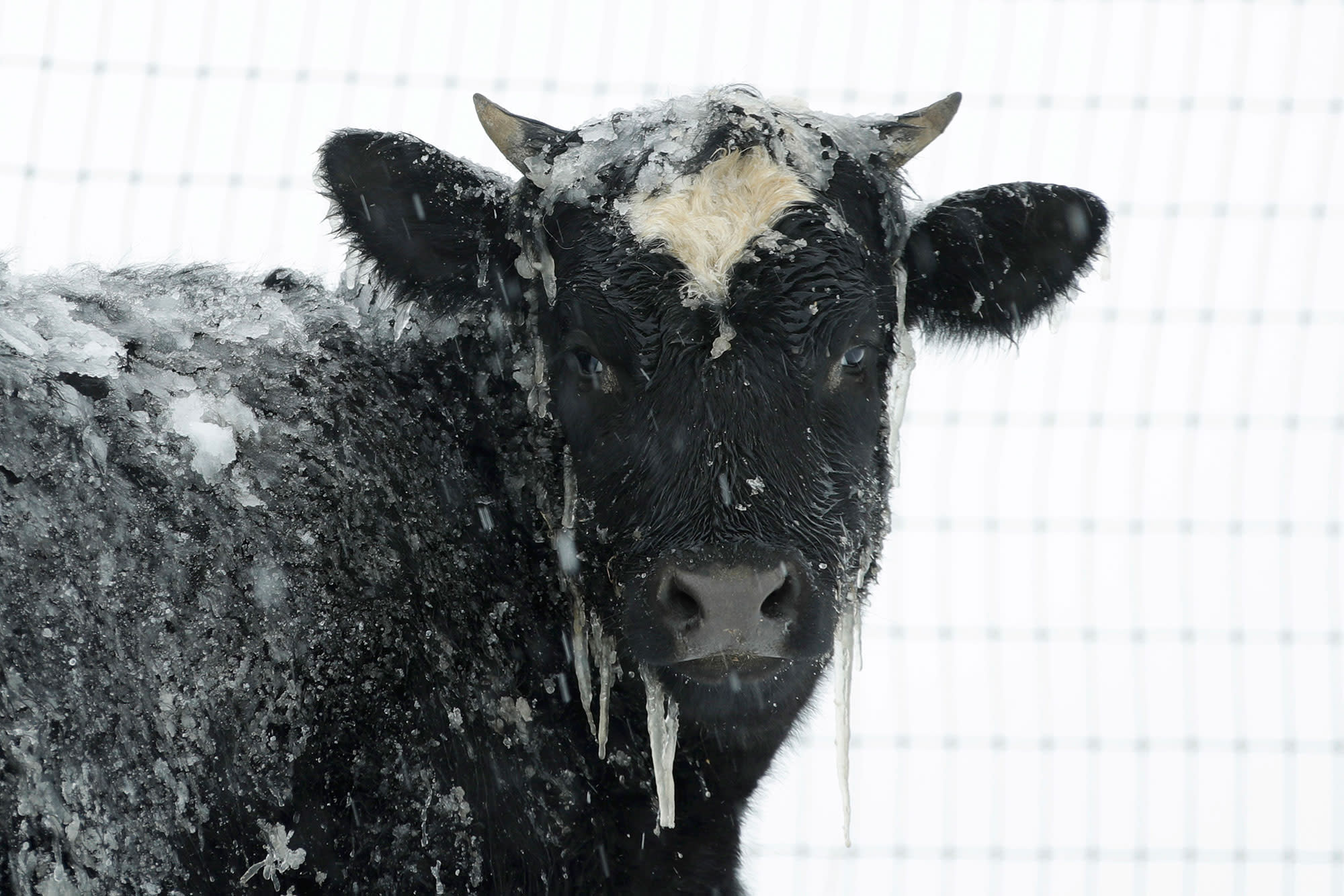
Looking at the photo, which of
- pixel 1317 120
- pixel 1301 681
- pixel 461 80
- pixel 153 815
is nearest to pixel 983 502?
pixel 1301 681

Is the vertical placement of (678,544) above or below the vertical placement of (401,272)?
below

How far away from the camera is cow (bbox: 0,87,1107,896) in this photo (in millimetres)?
1938

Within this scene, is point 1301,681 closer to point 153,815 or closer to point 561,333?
point 561,333

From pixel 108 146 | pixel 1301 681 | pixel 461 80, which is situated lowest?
pixel 1301 681

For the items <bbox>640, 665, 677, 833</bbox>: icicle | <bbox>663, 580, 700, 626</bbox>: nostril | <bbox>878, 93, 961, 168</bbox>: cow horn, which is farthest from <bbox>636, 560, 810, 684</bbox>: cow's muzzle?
<bbox>878, 93, 961, 168</bbox>: cow horn

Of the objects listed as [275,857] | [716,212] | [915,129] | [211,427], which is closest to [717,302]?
[716,212]

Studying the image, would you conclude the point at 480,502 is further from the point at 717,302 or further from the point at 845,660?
the point at 845,660

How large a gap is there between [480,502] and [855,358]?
0.83 meters

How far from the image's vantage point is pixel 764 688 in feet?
7.53

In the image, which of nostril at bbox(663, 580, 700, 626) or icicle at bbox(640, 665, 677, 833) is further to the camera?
icicle at bbox(640, 665, 677, 833)

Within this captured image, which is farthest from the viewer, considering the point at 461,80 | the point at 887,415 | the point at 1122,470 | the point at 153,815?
the point at 1122,470

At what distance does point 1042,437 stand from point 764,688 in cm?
402

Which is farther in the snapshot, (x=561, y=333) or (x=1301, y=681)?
(x=1301, y=681)

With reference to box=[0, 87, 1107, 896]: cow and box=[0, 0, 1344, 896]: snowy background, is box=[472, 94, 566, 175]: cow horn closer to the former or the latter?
box=[0, 87, 1107, 896]: cow
